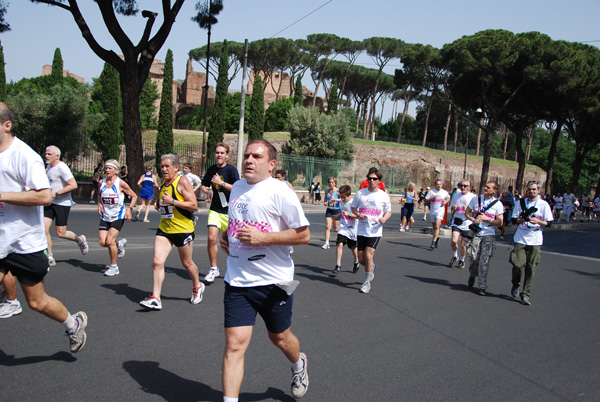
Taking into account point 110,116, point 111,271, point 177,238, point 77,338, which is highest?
point 110,116

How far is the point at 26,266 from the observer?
342cm

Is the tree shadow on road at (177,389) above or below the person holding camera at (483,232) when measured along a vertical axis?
below

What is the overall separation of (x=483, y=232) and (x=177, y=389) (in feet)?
18.9

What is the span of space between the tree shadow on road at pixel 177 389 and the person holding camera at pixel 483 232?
5031 millimetres

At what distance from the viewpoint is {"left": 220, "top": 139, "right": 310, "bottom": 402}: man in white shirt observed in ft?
10.0

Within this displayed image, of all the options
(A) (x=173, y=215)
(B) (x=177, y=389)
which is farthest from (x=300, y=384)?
(A) (x=173, y=215)

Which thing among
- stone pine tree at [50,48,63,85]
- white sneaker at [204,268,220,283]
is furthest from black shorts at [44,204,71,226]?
stone pine tree at [50,48,63,85]

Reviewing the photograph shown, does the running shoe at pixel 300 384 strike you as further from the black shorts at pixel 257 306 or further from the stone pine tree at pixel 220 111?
the stone pine tree at pixel 220 111

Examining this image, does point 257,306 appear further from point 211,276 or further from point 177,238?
point 211,276

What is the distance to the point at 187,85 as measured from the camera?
70500mm

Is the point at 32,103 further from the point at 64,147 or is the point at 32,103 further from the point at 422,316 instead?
the point at 422,316

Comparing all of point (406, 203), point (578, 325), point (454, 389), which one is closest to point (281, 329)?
point (454, 389)

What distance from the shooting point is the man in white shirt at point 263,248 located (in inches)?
120

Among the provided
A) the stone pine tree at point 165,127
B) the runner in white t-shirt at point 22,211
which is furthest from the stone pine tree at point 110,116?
the runner in white t-shirt at point 22,211
